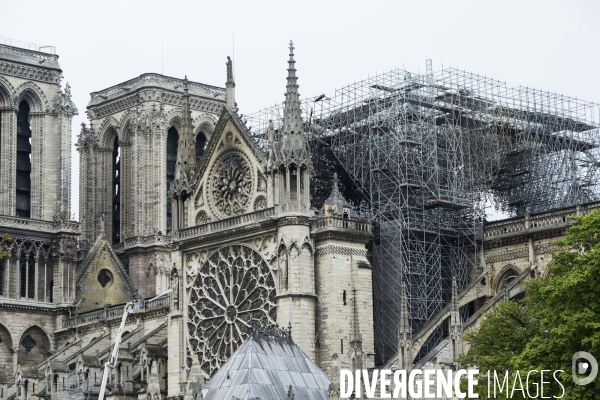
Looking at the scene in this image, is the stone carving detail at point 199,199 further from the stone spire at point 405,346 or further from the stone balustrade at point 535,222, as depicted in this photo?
the stone spire at point 405,346

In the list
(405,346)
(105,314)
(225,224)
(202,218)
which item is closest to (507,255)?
(405,346)

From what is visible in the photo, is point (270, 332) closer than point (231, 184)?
Yes

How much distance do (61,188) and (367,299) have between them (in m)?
27.9

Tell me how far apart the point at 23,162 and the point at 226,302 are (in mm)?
24602

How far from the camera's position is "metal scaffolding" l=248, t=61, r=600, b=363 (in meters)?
65.7

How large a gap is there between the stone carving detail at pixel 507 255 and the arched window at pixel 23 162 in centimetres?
3041

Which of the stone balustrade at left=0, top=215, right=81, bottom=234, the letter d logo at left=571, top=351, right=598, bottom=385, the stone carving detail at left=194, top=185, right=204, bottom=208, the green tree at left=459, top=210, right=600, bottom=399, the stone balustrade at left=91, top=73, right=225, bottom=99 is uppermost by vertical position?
the stone balustrade at left=91, top=73, right=225, bottom=99

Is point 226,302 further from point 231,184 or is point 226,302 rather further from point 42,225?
point 42,225

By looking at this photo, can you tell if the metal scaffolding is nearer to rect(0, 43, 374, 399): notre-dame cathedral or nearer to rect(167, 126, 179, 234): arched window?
rect(0, 43, 374, 399): notre-dame cathedral

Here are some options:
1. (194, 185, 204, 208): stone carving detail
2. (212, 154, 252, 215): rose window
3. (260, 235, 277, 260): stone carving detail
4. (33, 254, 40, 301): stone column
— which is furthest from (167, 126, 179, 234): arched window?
(260, 235, 277, 260): stone carving detail

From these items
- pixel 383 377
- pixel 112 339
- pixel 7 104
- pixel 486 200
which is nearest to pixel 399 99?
pixel 486 200

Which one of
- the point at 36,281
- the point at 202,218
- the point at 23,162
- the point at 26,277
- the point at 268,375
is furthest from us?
the point at 23,162

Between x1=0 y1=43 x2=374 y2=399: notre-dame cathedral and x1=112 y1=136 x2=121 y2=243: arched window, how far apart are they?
133mm

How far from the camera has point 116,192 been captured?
92.4 metres
